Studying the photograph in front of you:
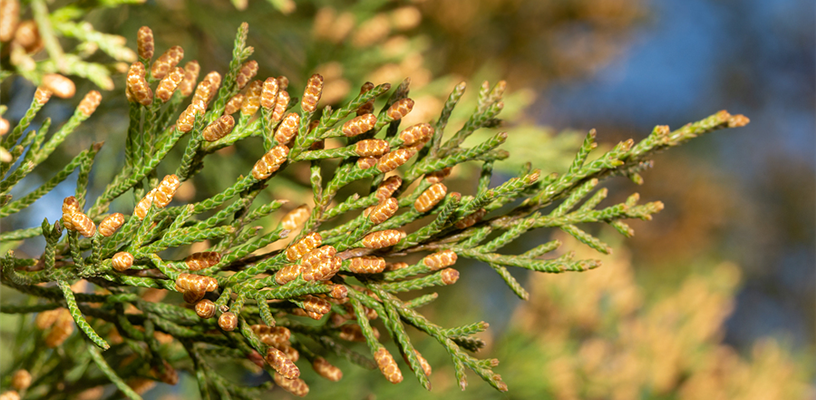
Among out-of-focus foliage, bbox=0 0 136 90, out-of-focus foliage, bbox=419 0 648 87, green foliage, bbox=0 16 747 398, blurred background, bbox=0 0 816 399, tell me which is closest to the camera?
out-of-focus foliage, bbox=0 0 136 90

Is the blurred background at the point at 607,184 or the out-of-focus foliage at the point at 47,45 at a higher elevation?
the blurred background at the point at 607,184

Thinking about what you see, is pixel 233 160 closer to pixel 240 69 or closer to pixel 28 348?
pixel 28 348

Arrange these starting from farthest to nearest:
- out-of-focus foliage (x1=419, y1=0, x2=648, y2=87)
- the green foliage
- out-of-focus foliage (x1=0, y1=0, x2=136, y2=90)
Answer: out-of-focus foliage (x1=419, y1=0, x2=648, y2=87)
the green foliage
out-of-focus foliage (x1=0, y1=0, x2=136, y2=90)

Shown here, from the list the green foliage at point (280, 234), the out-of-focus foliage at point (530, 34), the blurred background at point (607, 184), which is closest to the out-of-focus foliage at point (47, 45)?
the green foliage at point (280, 234)

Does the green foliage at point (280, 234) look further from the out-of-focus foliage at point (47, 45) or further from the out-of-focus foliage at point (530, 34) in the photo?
the out-of-focus foliage at point (530, 34)

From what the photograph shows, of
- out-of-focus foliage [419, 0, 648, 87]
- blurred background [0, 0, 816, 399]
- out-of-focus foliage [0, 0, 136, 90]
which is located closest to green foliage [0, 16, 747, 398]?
out-of-focus foliage [0, 0, 136, 90]

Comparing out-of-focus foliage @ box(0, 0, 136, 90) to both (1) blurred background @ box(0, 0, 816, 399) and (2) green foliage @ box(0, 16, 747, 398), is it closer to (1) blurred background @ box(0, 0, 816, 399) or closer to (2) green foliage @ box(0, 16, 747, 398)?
(2) green foliage @ box(0, 16, 747, 398)

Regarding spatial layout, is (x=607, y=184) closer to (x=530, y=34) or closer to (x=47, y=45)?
(x=530, y=34)
